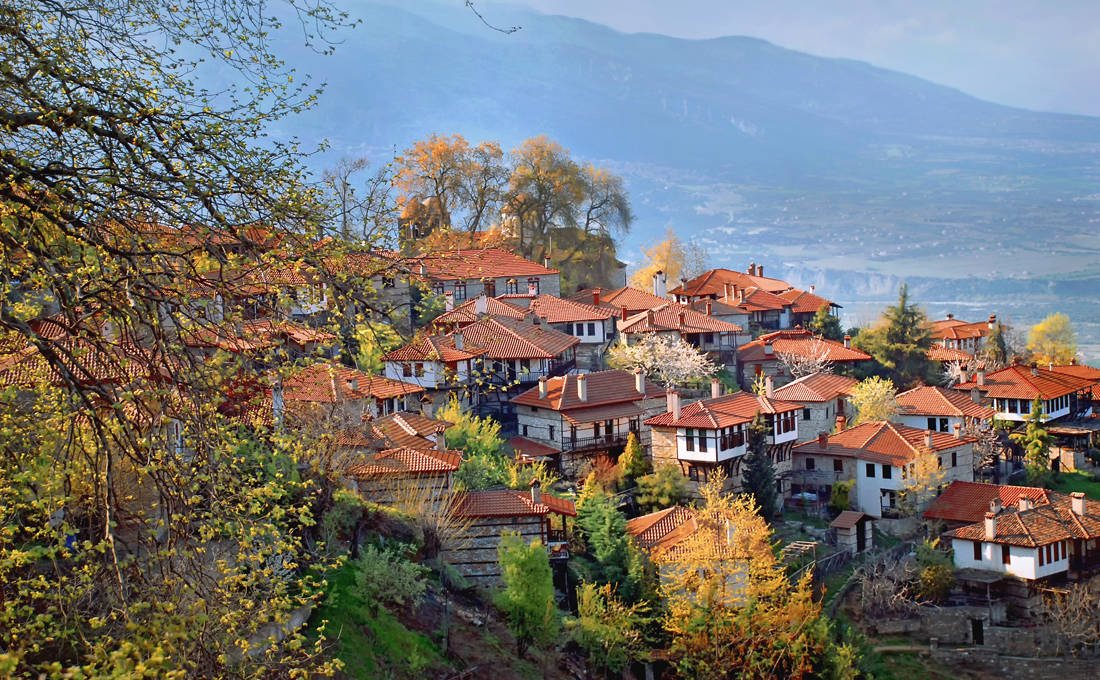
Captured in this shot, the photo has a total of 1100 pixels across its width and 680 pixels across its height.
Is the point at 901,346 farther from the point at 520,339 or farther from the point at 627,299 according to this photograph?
the point at 520,339

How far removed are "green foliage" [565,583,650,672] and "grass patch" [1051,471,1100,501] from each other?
2578cm

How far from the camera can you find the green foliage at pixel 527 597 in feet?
72.7

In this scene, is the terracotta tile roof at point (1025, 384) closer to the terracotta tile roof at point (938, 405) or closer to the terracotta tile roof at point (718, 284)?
the terracotta tile roof at point (938, 405)

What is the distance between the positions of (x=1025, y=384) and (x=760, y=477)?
70.4ft

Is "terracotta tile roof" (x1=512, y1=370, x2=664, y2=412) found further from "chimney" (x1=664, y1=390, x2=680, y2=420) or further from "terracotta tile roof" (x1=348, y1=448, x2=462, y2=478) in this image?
"terracotta tile roof" (x1=348, y1=448, x2=462, y2=478)

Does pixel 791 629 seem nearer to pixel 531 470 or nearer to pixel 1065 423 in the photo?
pixel 531 470

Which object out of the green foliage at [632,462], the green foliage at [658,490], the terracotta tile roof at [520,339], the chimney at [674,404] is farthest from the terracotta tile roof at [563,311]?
the green foliage at [658,490]

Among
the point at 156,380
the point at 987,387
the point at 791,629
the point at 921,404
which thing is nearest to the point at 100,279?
the point at 156,380

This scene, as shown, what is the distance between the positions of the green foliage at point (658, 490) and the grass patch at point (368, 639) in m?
13.1

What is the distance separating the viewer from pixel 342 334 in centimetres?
803

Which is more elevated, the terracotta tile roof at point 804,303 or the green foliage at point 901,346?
the terracotta tile roof at point 804,303

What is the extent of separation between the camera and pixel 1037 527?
34.7m

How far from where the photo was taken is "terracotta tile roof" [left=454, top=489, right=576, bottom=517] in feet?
86.1

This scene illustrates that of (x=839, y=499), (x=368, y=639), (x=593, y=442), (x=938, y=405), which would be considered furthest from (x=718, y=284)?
(x=368, y=639)
